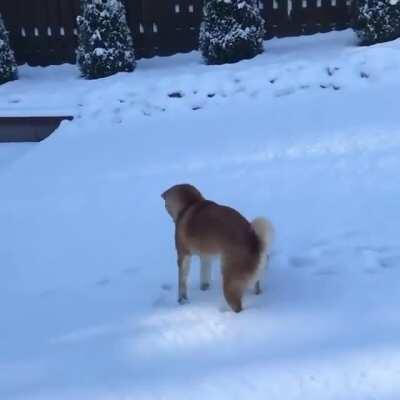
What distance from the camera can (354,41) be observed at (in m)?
8.38

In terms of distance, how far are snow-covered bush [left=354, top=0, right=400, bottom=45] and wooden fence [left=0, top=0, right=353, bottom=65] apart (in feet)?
4.45

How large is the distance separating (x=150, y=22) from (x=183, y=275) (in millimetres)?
6248

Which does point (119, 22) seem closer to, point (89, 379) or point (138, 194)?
point (138, 194)

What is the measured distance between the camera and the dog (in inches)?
140

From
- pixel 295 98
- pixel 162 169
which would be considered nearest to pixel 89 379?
pixel 162 169

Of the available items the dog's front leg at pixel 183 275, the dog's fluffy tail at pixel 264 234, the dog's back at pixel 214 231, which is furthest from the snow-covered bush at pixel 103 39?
the dog's fluffy tail at pixel 264 234

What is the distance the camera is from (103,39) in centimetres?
838

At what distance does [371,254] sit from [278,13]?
584 cm

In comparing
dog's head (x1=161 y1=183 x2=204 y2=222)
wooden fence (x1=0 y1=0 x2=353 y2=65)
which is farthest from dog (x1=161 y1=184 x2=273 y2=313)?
wooden fence (x1=0 y1=0 x2=353 y2=65)

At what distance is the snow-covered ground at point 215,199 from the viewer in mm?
3289

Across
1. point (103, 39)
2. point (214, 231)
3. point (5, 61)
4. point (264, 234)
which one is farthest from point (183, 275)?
point (5, 61)

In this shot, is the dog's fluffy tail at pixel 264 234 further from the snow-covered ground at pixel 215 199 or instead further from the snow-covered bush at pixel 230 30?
the snow-covered bush at pixel 230 30

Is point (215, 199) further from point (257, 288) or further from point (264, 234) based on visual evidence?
point (264, 234)

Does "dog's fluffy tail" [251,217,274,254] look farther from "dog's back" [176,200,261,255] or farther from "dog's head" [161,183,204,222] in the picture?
"dog's head" [161,183,204,222]
